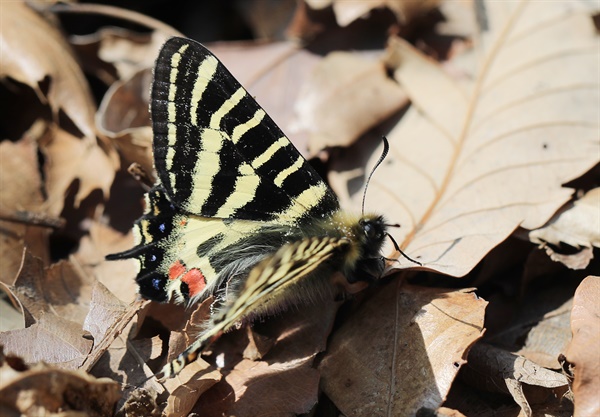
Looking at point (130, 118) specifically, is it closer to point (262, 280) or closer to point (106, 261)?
point (106, 261)

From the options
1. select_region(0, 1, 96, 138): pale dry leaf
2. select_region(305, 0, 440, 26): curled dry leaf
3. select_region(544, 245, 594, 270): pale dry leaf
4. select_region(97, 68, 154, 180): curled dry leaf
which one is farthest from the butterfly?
select_region(305, 0, 440, 26): curled dry leaf

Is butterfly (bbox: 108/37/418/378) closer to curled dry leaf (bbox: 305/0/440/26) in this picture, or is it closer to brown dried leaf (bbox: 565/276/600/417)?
brown dried leaf (bbox: 565/276/600/417)

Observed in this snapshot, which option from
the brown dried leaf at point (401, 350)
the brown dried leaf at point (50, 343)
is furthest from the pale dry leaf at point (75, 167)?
the brown dried leaf at point (401, 350)

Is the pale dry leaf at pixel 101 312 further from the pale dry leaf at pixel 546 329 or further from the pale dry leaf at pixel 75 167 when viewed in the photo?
the pale dry leaf at pixel 546 329

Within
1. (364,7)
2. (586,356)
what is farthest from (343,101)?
(586,356)

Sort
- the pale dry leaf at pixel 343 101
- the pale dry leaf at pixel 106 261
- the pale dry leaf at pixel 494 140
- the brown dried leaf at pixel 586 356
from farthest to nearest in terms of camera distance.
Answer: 1. the pale dry leaf at pixel 343 101
2. the pale dry leaf at pixel 106 261
3. the pale dry leaf at pixel 494 140
4. the brown dried leaf at pixel 586 356

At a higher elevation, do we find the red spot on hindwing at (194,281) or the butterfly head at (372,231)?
the butterfly head at (372,231)

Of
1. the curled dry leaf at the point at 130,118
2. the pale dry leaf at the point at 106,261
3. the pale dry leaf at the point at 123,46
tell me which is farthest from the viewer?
the pale dry leaf at the point at 123,46

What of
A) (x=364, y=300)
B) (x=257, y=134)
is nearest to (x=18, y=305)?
(x=257, y=134)
